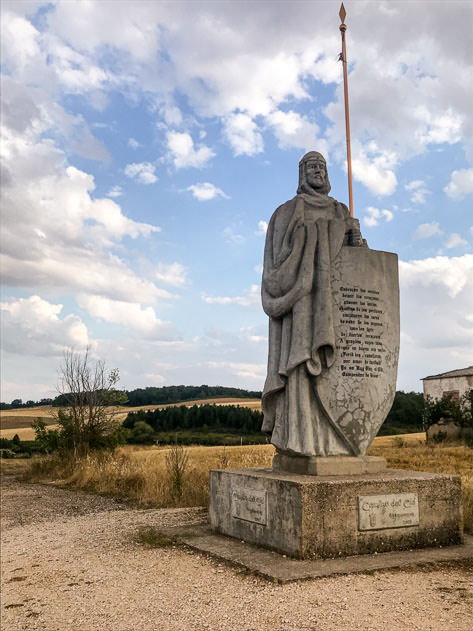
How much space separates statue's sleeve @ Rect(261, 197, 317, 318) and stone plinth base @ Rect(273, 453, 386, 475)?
5.42 ft

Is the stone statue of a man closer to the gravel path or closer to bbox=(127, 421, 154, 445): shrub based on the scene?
the gravel path

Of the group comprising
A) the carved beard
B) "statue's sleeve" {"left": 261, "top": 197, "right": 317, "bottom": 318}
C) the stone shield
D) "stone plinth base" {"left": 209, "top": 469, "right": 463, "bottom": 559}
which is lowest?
"stone plinth base" {"left": 209, "top": 469, "right": 463, "bottom": 559}

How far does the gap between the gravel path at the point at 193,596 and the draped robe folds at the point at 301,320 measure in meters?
1.67

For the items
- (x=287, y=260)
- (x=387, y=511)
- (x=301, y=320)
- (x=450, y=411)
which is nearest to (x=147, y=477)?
(x=301, y=320)

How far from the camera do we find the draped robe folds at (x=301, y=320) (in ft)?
20.5

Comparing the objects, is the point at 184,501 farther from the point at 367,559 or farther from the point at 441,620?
the point at 441,620

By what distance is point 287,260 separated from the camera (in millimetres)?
6562

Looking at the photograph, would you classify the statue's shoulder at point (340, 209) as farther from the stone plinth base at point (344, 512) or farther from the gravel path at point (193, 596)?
the gravel path at point (193, 596)

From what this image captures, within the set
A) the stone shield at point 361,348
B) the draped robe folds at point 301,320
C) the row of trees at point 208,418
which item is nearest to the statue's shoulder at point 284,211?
the draped robe folds at point 301,320

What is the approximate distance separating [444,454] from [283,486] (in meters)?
20.7

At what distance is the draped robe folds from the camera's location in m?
6.23

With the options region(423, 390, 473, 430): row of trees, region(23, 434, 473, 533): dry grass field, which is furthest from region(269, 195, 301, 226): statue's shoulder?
region(423, 390, 473, 430): row of trees

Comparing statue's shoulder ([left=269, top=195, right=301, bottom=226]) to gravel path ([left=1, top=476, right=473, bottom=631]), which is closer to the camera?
gravel path ([left=1, top=476, right=473, bottom=631])

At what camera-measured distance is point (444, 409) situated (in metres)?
34.3
